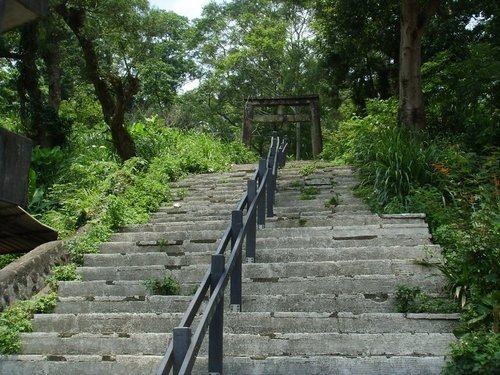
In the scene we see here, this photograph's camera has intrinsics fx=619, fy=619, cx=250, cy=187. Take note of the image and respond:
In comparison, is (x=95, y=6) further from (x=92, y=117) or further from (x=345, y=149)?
(x=92, y=117)

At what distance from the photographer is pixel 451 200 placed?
8.39 metres

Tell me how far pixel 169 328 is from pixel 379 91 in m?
13.8

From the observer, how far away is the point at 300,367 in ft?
14.6

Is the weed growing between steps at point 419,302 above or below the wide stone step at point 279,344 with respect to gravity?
above

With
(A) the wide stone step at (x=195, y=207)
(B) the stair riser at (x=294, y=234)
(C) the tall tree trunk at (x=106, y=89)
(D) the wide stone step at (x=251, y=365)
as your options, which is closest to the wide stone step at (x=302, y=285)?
(B) the stair riser at (x=294, y=234)

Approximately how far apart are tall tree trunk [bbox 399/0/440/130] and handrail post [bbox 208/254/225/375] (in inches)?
311

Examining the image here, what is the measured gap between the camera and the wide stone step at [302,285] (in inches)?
229

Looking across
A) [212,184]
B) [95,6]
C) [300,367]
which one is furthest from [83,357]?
[95,6]

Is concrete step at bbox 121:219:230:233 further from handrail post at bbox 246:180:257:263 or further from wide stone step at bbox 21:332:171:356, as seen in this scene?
wide stone step at bbox 21:332:171:356

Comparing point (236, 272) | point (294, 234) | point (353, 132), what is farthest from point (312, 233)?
point (353, 132)

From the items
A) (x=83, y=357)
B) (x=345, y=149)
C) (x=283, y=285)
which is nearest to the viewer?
(x=83, y=357)

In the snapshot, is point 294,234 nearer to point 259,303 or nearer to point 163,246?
point 163,246

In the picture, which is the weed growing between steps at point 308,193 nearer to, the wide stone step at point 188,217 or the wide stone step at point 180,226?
the wide stone step at point 188,217

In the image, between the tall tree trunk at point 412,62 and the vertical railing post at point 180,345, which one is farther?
the tall tree trunk at point 412,62
